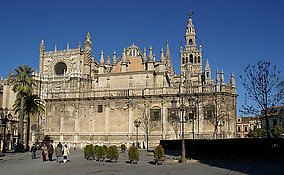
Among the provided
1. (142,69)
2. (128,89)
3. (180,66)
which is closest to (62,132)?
(128,89)

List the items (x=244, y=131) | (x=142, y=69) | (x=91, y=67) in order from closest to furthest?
(x=142, y=69) < (x=91, y=67) < (x=244, y=131)

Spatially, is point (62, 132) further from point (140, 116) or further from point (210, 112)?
point (210, 112)

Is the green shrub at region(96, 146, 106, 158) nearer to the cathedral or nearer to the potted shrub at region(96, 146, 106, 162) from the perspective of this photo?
the potted shrub at region(96, 146, 106, 162)

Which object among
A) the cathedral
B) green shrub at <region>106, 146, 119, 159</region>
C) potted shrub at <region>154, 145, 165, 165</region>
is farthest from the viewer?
the cathedral

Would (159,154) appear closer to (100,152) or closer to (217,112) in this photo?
(100,152)

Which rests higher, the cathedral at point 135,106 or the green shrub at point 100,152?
the cathedral at point 135,106

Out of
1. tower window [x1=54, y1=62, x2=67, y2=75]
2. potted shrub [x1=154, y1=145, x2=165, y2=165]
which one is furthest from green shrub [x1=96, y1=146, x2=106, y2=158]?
tower window [x1=54, y1=62, x2=67, y2=75]

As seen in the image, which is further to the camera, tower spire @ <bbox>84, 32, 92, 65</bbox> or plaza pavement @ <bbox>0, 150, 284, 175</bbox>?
tower spire @ <bbox>84, 32, 92, 65</bbox>

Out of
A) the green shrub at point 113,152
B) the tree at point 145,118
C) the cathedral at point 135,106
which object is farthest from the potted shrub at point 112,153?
the tree at point 145,118

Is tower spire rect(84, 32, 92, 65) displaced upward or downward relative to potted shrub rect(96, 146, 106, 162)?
upward

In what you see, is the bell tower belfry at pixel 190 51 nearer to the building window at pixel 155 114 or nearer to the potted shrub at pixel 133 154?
the building window at pixel 155 114

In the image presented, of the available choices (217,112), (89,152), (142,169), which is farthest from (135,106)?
(142,169)

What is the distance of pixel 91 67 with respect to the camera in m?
60.1

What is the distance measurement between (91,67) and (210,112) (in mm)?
28276
